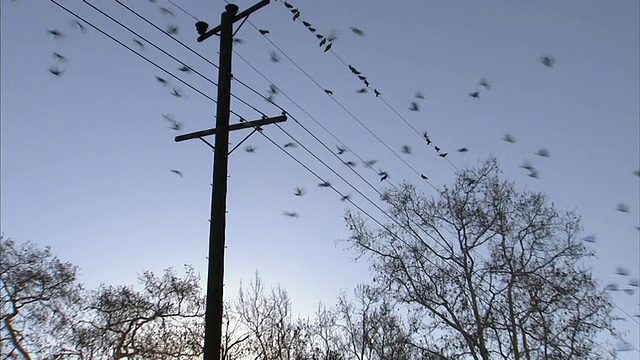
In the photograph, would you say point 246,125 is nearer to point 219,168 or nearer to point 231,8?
point 219,168

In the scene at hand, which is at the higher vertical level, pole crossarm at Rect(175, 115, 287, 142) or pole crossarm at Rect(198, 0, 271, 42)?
pole crossarm at Rect(198, 0, 271, 42)

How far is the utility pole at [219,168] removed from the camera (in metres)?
5.84

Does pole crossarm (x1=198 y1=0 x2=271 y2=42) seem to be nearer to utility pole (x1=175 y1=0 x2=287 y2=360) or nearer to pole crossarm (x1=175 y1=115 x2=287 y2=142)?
utility pole (x1=175 y1=0 x2=287 y2=360)

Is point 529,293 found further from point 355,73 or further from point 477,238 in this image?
point 355,73

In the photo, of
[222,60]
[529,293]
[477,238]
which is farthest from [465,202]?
[222,60]

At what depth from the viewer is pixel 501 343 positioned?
1955 centimetres

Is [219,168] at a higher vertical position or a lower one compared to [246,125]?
lower

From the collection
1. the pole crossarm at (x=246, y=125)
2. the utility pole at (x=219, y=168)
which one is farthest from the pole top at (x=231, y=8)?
the pole crossarm at (x=246, y=125)

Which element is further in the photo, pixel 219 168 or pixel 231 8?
pixel 231 8

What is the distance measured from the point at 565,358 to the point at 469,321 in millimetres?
3138

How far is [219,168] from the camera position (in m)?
6.68

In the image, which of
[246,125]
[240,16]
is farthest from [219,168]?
[240,16]

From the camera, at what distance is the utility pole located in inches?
230

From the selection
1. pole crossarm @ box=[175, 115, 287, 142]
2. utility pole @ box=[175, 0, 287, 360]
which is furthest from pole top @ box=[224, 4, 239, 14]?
pole crossarm @ box=[175, 115, 287, 142]
